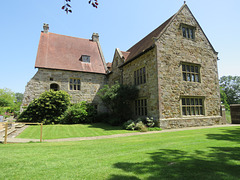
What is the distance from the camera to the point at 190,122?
1302 centimetres

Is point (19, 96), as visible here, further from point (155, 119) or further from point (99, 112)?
point (155, 119)

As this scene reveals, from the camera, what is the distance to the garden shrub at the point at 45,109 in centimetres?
1619

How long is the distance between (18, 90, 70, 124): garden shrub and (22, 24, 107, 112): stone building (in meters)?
1.32

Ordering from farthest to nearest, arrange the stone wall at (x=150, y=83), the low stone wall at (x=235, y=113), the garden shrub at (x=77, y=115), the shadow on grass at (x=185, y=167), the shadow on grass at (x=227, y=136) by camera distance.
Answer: the garden shrub at (x=77, y=115)
the low stone wall at (x=235, y=113)
the stone wall at (x=150, y=83)
the shadow on grass at (x=227, y=136)
the shadow on grass at (x=185, y=167)

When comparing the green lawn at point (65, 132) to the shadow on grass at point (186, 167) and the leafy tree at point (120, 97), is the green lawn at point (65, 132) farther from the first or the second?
the shadow on grass at point (186, 167)

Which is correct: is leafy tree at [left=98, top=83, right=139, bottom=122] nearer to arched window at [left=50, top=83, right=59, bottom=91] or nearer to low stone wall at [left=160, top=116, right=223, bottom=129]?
low stone wall at [left=160, top=116, right=223, bottom=129]

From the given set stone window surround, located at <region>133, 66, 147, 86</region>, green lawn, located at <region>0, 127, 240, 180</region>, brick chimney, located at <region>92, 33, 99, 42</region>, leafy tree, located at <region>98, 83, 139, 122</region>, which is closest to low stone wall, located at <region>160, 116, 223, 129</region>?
leafy tree, located at <region>98, 83, 139, 122</region>

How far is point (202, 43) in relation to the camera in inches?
600

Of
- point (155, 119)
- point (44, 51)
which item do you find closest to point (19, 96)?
point (44, 51)

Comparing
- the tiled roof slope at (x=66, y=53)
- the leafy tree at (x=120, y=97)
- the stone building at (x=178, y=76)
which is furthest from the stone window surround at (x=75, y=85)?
the stone building at (x=178, y=76)

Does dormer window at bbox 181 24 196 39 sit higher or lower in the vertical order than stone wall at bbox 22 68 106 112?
higher

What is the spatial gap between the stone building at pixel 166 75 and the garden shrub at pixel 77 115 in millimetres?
2038

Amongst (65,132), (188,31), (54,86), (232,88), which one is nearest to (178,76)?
(188,31)

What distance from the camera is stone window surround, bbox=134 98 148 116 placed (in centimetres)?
1384
